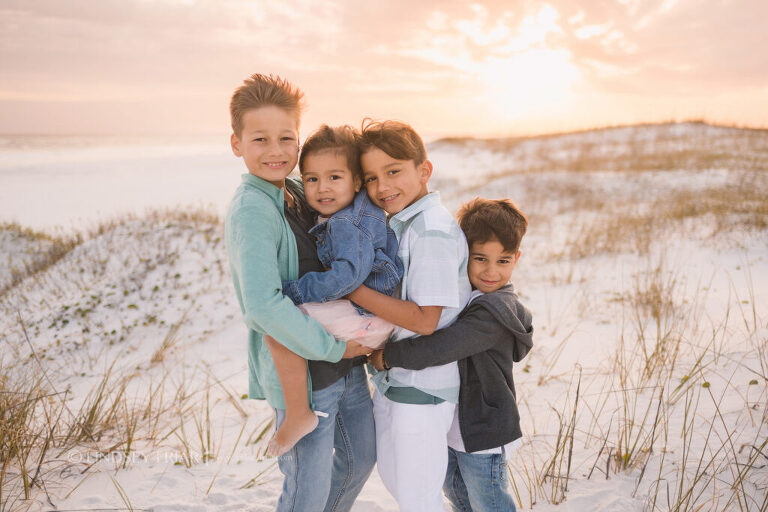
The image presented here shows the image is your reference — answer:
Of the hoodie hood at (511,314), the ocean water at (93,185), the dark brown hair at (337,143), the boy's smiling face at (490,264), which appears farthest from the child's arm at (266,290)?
the ocean water at (93,185)

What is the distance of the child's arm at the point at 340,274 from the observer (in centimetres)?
185

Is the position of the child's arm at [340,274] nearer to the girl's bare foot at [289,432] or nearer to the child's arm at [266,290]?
the child's arm at [266,290]

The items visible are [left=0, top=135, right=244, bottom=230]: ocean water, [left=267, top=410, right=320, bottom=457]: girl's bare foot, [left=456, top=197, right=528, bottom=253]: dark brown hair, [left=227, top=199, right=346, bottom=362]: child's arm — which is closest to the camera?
[left=227, top=199, right=346, bottom=362]: child's arm

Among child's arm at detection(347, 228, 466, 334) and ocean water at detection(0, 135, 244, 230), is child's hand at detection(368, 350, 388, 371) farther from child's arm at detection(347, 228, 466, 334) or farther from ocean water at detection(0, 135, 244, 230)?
ocean water at detection(0, 135, 244, 230)

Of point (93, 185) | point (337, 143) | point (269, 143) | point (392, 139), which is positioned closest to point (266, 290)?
point (269, 143)

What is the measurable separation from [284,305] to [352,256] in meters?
0.35

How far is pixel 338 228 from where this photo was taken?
1.96 meters

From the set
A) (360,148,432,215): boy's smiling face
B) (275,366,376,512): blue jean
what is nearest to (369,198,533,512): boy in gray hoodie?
(275,366,376,512): blue jean

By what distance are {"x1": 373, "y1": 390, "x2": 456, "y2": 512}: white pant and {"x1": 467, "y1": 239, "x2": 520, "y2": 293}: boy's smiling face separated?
613mm

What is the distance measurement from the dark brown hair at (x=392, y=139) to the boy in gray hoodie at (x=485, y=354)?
448 mm

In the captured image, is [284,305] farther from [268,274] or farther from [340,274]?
[340,274]

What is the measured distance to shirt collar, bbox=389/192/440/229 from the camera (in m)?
2.05

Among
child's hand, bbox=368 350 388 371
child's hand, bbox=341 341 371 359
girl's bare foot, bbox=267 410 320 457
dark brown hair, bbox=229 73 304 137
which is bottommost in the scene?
Answer: girl's bare foot, bbox=267 410 320 457

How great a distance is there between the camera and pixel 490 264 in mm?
2195
